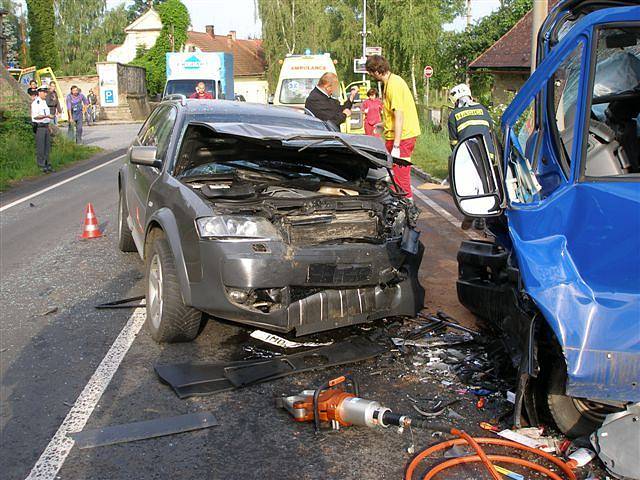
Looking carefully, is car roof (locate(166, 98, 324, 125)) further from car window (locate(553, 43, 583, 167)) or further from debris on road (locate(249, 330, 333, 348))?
car window (locate(553, 43, 583, 167))

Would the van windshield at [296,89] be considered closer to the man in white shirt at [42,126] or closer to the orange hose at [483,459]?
the man in white shirt at [42,126]

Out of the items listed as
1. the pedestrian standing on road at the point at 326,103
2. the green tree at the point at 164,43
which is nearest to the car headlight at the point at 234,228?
the pedestrian standing on road at the point at 326,103

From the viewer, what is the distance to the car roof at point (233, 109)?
640cm

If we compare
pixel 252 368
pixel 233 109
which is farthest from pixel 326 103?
pixel 252 368

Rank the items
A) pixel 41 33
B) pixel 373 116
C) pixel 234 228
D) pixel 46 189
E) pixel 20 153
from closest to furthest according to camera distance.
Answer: pixel 234 228 → pixel 46 189 → pixel 373 116 → pixel 20 153 → pixel 41 33

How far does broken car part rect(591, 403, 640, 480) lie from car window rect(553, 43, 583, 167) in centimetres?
125

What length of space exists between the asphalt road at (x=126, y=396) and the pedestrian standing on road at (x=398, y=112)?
5.20ft

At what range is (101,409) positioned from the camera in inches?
166

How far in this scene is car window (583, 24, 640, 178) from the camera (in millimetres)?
3451

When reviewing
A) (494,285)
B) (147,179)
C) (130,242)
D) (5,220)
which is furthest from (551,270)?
(5,220)

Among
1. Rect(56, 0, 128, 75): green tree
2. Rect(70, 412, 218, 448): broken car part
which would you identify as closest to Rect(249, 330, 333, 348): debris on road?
Rect(70, 412, 218, 448): broken car part

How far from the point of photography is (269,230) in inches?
188

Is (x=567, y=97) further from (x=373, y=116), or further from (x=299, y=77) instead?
(x=299, y=77)

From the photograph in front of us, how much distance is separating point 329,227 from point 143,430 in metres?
1.90
